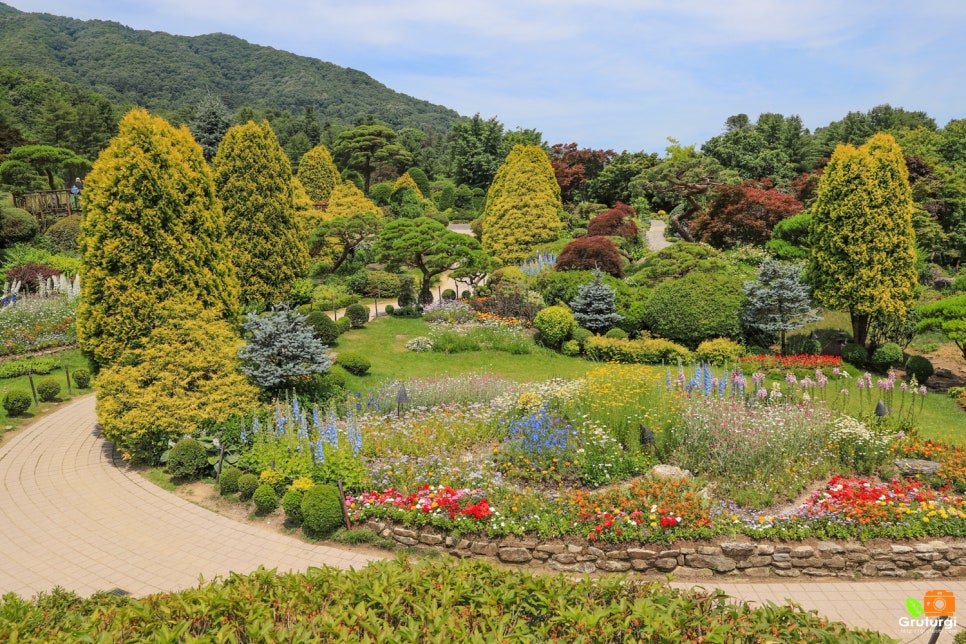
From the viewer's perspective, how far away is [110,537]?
8320 mm

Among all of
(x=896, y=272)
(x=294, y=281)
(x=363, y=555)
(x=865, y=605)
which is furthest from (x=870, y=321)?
(x=294, y=281)

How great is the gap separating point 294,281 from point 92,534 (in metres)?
11.5

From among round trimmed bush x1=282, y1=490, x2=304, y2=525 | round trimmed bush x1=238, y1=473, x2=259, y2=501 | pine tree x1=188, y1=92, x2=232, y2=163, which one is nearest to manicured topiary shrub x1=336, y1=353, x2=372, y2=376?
round trimmed bush x1=238, y1=473, x2=259, y2=501

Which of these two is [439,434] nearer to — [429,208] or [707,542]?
[707,542]

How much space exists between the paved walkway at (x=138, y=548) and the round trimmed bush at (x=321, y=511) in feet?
0.85

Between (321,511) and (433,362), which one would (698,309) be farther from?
(321,511)

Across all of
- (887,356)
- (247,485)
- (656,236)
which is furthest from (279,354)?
(656,236)


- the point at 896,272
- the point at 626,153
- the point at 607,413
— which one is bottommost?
the point at 607,413

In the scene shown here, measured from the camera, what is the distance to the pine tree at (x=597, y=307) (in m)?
17.6

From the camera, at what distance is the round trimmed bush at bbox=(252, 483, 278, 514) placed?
8781mm

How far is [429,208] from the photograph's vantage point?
129ft

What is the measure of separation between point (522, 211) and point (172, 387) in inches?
776

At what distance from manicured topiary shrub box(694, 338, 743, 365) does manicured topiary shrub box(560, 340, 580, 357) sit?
3256 millimetres

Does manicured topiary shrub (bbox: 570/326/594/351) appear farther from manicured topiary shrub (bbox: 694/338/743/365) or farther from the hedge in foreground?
the hedge in foreground
